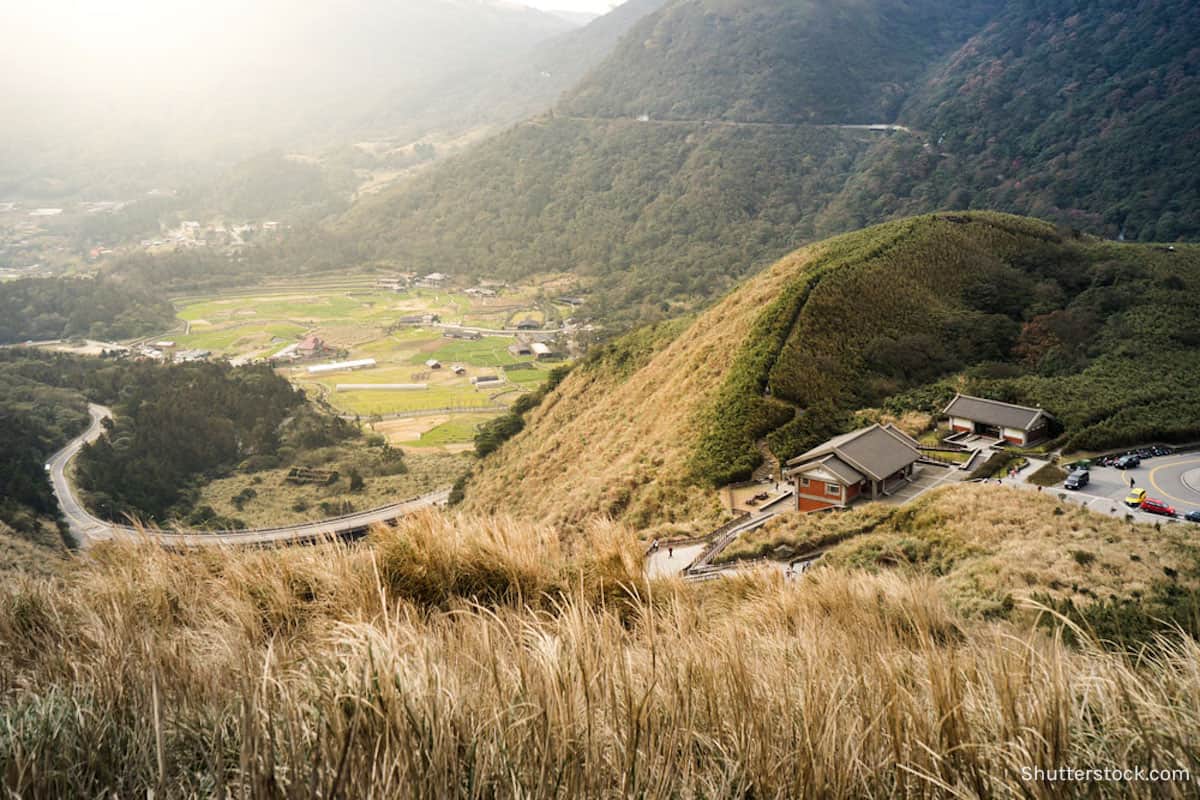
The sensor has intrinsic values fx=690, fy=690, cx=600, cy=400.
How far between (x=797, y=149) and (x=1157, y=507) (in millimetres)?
70916

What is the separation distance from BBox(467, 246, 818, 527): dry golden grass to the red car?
752cm

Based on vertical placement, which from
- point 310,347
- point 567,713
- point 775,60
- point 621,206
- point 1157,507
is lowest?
point 310,347

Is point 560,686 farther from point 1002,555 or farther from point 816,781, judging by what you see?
point 1002,555

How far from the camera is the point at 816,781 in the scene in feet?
5.42

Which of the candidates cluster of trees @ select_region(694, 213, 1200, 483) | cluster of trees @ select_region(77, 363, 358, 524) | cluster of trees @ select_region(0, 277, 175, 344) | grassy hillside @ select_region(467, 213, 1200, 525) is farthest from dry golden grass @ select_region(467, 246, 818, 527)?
cluster of trees @ select_region(0, 277, 175, 344)

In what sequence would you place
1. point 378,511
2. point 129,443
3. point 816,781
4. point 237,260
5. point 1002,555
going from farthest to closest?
point 237,260, point 129,443, point 378,511, point 1002,555, point 816,781

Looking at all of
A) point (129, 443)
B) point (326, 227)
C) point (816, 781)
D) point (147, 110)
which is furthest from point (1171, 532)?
point (147, 110)

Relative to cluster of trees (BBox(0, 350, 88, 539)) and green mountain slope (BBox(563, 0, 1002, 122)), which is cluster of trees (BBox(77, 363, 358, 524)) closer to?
cluster of trees (BBox(0, 350, 88, 539))

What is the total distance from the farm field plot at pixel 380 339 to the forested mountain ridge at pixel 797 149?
34.0 feet

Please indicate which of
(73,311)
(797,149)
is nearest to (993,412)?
(797,149)

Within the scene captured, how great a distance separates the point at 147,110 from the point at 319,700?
7990 inches

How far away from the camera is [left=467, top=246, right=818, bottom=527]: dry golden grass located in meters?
17.0

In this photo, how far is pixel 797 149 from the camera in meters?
75.1

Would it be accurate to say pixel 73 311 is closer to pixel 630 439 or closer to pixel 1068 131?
pixel 630 439
